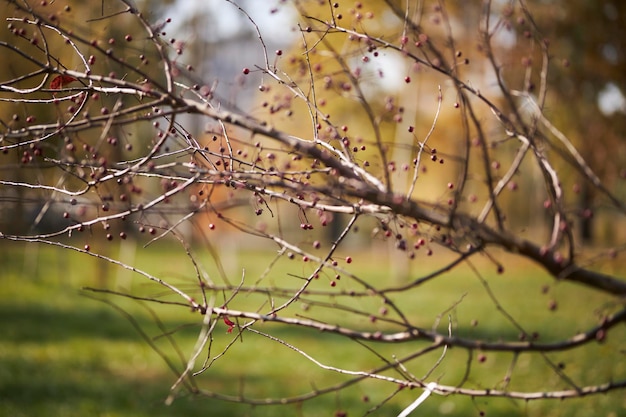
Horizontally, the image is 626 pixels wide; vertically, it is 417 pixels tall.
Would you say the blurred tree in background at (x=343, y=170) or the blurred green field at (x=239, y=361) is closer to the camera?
the blurred tree in background at (x=343, y=170)

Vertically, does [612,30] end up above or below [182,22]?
above

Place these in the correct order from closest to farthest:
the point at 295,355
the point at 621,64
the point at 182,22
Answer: the point at 295,355
the point at 182,22
the point at 621,64

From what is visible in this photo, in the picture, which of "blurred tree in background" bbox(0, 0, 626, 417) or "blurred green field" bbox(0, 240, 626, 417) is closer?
"blurred tree in background" bbox(0, 0, 626, 417)

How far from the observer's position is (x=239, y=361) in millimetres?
8539

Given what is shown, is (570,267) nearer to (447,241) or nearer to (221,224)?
(447,241)

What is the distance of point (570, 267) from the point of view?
288cm

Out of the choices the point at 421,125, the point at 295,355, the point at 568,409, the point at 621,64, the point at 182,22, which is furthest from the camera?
the point at 421,125

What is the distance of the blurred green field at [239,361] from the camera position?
6195mm

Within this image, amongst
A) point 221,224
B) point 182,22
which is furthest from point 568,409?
Result: point 221,224

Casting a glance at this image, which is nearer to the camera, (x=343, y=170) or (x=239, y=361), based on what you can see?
(x=343, y=170)

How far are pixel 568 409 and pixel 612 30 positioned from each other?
1007 cm

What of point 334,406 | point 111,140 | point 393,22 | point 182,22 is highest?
point 393,22

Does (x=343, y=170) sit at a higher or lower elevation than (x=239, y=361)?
lower

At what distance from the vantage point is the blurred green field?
620cm
